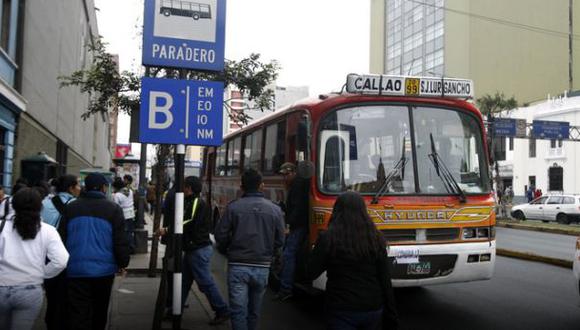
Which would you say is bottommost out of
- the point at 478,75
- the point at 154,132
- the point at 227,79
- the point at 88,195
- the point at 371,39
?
the point at 88,195

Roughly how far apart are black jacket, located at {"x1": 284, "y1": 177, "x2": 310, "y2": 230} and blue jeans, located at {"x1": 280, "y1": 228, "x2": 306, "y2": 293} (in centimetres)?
21

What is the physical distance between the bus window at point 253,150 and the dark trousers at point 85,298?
222 inches

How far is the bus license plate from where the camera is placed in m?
7.08

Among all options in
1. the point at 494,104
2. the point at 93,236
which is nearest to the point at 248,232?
the point at 93,236

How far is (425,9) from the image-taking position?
234 feet

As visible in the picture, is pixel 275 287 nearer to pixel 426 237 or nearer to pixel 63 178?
pixel 426 237

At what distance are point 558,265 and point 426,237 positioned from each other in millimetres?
6840

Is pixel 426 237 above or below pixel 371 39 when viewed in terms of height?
below

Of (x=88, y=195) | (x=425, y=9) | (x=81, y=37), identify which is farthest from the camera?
(x=425, y=9)

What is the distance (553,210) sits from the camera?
1171 inches

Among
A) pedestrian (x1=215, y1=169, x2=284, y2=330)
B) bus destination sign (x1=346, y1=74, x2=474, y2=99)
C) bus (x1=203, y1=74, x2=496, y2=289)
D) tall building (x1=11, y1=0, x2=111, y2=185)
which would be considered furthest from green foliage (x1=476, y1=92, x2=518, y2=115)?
pedestrian (x1=215, y1=169, x2=284, y2=330)

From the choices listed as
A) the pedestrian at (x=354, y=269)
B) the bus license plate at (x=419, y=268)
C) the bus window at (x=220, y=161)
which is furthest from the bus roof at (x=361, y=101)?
the bus window at (x=220, y=161)

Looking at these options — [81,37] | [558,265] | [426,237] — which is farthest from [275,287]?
[81,37]

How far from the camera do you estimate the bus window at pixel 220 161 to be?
14461 millimetres
